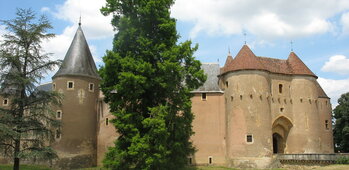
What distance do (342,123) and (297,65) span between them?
37.4ft

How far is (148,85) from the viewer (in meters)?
21.0

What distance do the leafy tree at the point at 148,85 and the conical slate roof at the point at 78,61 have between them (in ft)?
40.9

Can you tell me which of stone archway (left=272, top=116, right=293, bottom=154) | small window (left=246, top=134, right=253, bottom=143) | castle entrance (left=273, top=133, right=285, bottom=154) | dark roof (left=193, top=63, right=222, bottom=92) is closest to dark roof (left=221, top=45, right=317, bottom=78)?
dark roof (left=193, top=63, right=222, bottom=92)

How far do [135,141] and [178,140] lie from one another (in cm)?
297

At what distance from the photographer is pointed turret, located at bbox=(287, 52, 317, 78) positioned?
36875 mm

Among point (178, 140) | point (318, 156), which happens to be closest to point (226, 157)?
point (318, 156)

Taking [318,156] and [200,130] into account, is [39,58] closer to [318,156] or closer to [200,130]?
[200,130]

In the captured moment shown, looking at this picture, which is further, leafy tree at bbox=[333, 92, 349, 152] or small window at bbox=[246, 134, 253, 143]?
leafy tree at bbox=[333, 92, 349, 152]

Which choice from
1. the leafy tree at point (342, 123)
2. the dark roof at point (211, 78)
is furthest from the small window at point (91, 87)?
the leafy tree at point (342, 123)

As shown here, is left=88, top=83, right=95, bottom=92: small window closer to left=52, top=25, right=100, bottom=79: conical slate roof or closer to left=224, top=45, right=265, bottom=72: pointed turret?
left=52, top=25, right=100, bottom=79: conical slate roof

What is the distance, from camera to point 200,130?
34.5 meters

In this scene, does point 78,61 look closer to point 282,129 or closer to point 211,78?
point 211,78

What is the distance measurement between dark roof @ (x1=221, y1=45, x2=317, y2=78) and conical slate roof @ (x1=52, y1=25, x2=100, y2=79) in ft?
43.6

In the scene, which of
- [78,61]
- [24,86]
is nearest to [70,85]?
[78,61]
